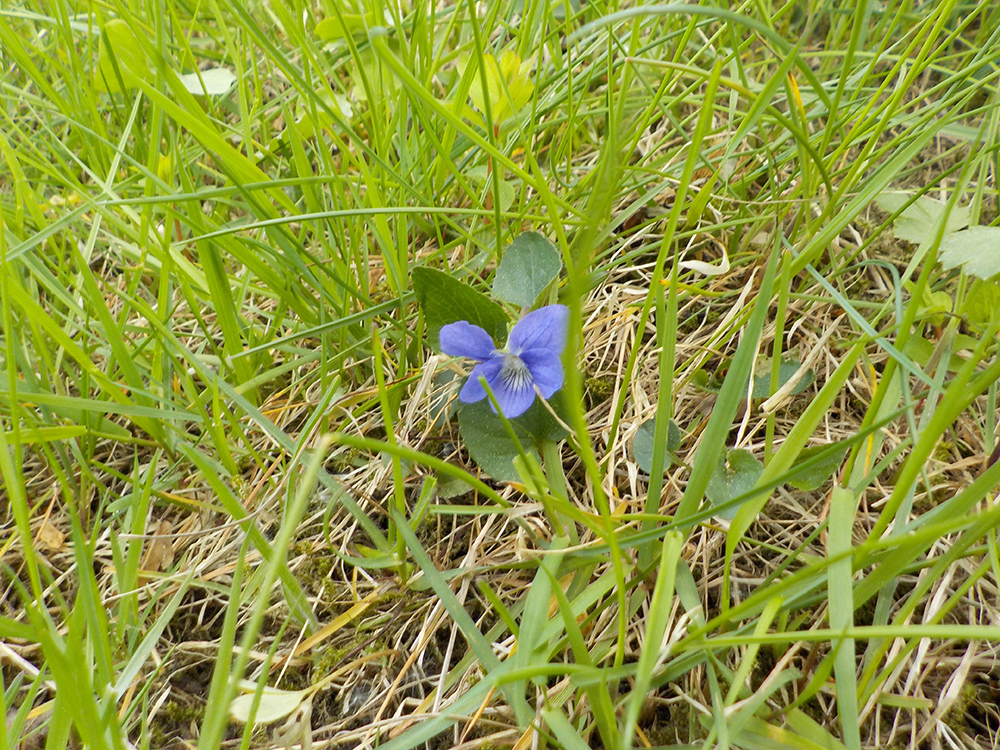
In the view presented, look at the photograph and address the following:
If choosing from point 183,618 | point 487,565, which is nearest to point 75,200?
point 183,618

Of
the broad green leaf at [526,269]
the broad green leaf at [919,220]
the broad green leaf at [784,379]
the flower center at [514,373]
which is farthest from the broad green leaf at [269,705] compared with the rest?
the broad green leaf at [919,220]

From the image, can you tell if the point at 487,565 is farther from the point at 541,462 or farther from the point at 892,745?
the point at 892,745

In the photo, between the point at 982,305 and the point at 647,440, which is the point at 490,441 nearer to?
the point at 647,440

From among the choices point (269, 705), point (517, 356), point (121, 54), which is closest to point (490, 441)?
point (517, 356)

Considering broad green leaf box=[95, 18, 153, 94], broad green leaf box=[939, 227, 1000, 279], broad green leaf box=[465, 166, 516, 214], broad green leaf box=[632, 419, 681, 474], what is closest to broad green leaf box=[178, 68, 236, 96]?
broad green leaf box=[95, 18, 153, 94]

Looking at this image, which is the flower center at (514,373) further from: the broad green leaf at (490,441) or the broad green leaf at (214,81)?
the broad green leaf at (214,81)

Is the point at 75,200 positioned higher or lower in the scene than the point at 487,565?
higher

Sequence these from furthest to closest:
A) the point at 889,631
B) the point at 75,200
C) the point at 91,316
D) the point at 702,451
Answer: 1. the point at 75,200
2. the point at 91,316
3. the point at 702,451
4. the point at 889,631
